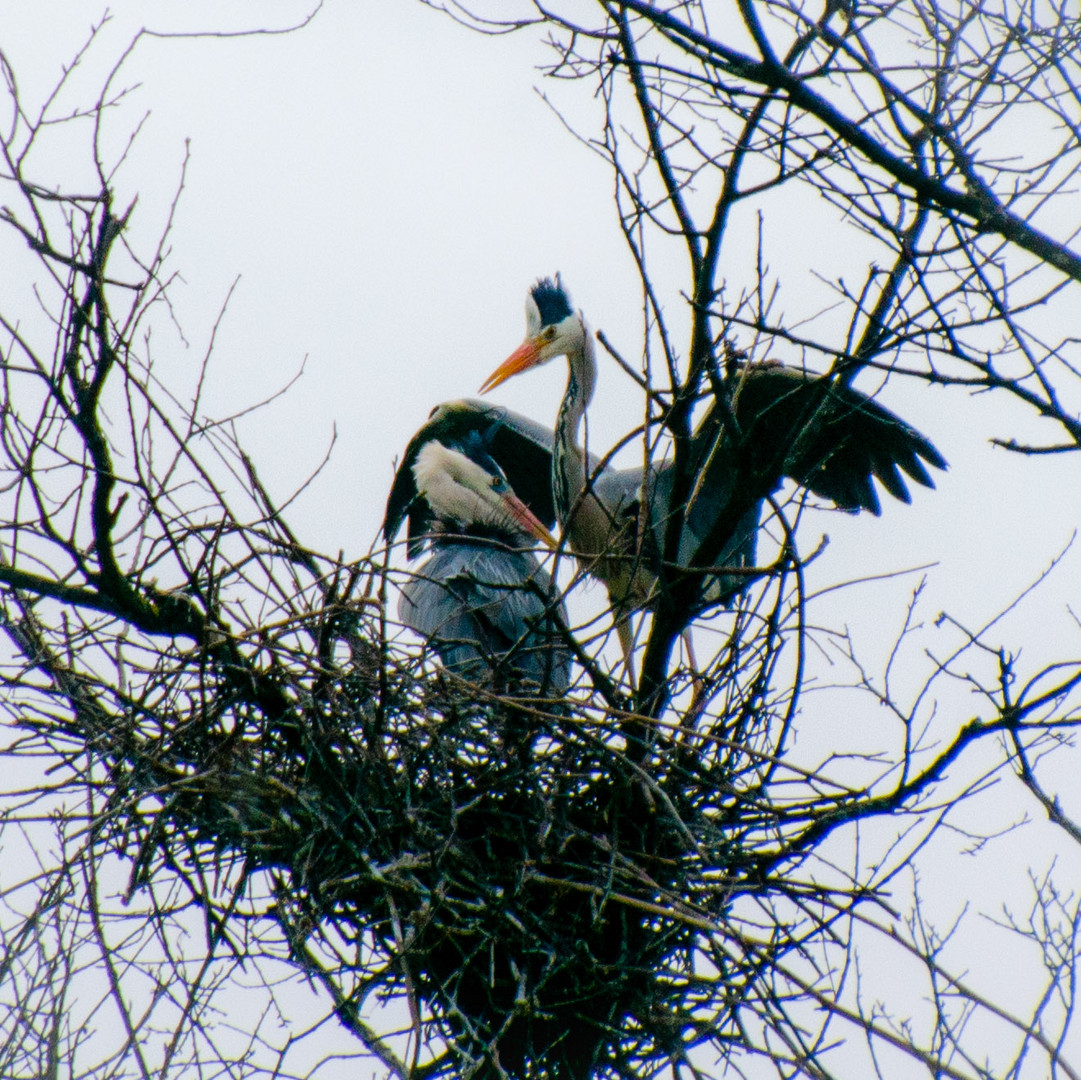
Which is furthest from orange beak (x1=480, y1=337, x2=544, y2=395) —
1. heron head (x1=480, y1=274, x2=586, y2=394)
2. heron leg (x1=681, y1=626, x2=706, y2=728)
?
heron leg (x1=681, y1=626, x2=706, y2=728)

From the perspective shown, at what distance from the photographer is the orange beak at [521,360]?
4.98 meters

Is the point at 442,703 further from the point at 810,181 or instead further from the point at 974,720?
the point at 810,181

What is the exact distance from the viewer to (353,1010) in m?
2.47

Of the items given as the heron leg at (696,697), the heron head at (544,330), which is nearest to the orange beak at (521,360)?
the heron head at (544,330)

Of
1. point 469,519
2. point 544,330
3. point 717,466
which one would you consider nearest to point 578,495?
point 717,466

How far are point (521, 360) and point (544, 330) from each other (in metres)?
0.17

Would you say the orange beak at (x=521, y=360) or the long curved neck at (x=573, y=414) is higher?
the orange beak at (x=521, y=360)

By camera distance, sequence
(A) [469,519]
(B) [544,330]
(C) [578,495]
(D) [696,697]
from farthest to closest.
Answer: (B) [544,330], (A) [469,519], (D) [696,697], (C) [578,495]

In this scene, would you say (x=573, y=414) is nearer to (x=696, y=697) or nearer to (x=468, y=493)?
(x=468, y=493)

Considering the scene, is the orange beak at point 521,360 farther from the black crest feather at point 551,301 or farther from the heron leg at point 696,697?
the heron leg at point 696,697

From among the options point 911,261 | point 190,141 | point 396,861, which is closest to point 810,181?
point 911,261

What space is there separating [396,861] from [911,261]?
144 cm

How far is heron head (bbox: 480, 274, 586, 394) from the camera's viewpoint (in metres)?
4.84

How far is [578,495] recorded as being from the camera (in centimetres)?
247
